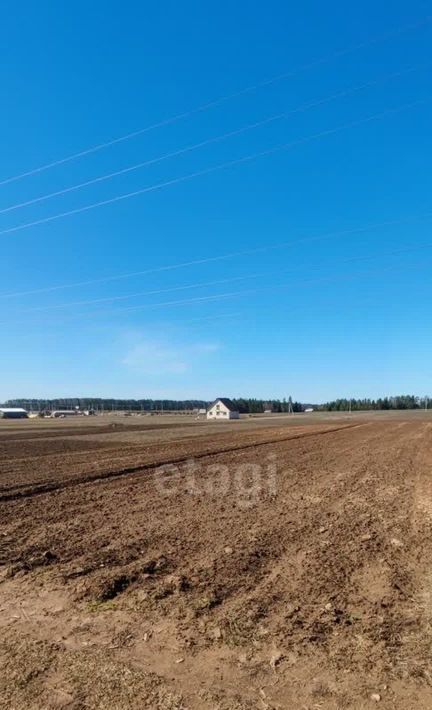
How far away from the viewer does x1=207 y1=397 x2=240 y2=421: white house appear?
111m

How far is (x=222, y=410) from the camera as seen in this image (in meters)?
113

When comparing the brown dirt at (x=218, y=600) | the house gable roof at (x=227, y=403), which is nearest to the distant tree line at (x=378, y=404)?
the house gable roof at (x=227, y=403)

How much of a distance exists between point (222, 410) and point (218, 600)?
109 meters

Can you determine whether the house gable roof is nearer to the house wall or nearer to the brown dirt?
the house wall

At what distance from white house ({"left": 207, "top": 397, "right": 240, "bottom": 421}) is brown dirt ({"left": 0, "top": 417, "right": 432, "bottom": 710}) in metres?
101

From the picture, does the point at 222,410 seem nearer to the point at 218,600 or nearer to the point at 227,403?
the point at 227,403

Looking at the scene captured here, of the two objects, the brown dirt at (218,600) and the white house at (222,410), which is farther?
the white house at (222,410)

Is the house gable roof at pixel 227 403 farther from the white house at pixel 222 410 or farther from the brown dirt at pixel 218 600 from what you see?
the brown dirt at pixel 218 600

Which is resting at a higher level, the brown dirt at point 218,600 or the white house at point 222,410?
the white house at point 222,410

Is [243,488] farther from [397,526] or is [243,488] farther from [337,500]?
[397,526]

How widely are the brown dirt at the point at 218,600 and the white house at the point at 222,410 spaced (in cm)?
10108

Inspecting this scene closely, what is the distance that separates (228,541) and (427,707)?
3.86 m

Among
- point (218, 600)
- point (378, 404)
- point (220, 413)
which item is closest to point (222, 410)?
point (220, 413)

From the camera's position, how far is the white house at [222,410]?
111m
